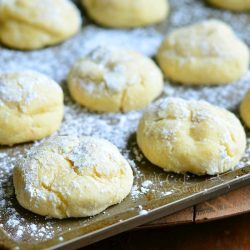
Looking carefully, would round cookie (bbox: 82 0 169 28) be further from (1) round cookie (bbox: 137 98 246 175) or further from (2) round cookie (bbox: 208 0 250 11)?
(1) round cookie (bbox: 137 98 246 175)

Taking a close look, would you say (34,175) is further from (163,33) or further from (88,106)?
(163,33)

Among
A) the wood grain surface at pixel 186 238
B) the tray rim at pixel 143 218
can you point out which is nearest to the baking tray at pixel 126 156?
the tray rim at pixel 143 218

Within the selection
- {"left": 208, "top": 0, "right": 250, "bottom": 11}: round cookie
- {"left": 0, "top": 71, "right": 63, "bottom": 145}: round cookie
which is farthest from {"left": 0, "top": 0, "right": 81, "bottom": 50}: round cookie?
{"left": 208, "top": 0, "right": 250, "bottom": 11}: round cookie

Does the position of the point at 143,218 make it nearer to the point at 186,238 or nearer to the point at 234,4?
the point at 186,238

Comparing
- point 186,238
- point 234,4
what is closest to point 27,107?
point 186,238

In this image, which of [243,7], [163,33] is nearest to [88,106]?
[163,33]
